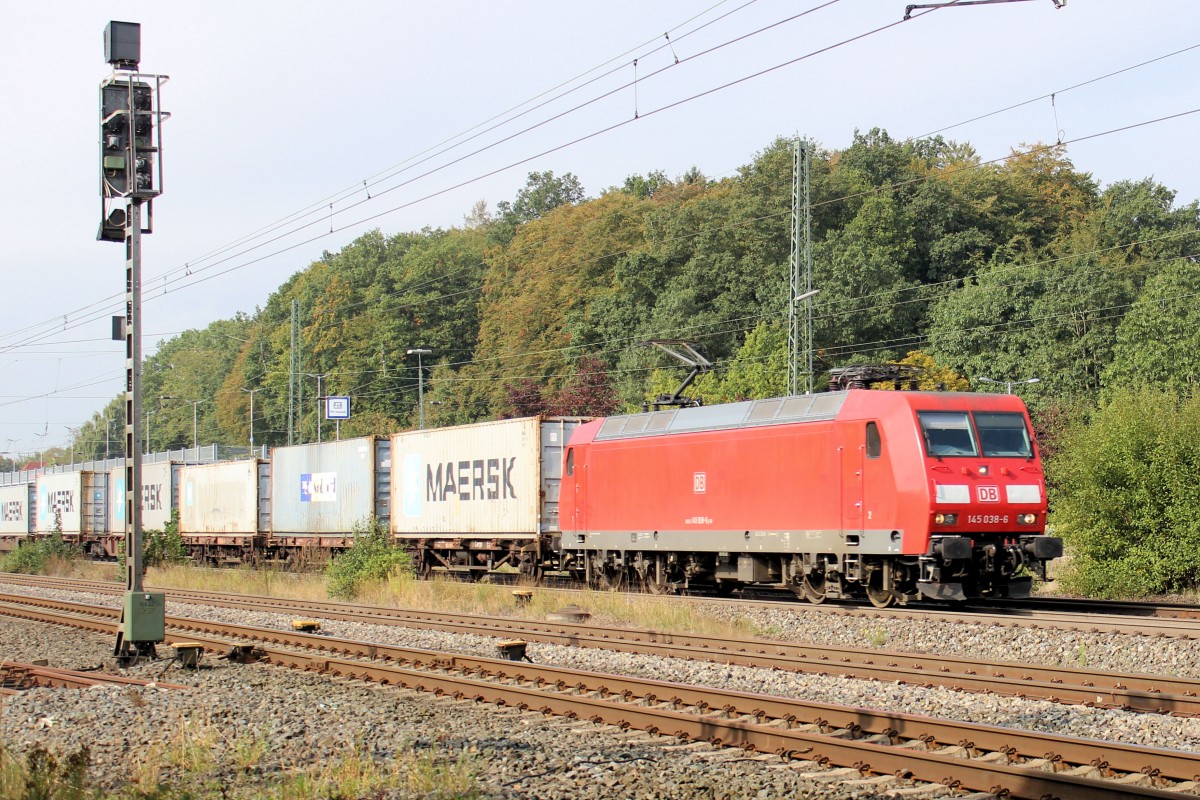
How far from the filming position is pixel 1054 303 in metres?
54.6

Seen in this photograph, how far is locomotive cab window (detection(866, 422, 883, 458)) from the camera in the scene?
17016 mm

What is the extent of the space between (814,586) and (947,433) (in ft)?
10.9

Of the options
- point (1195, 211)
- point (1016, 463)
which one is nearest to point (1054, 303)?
point (1195, 211)

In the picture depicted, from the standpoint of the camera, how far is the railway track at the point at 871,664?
1001 centimetres

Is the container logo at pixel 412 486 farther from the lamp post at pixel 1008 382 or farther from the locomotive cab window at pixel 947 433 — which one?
the lamp post at pixel 1008 382

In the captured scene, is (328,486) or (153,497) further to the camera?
(153,497)

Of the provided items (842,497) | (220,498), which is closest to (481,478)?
(842,497)

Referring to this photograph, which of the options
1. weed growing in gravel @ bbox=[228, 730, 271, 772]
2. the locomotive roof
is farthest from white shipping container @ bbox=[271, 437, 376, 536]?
weed growing in gravel @ bbox=[228, 730, 271, 772]

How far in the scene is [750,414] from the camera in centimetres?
1958

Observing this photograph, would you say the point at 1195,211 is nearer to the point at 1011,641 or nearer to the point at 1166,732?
the point at 1011,641

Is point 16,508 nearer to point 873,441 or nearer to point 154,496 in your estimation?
point 154,496

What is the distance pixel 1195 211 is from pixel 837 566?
181 ft

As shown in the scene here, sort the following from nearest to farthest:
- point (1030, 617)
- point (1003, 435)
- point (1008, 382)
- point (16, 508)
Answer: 1. point (1030, 617)
2. point (1003, 435)
3. point (1008, 382)
4. point (16, 508)

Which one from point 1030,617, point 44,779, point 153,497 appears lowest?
point 1030,617
